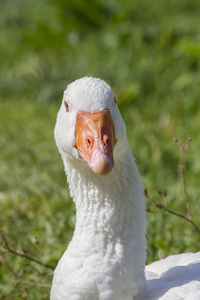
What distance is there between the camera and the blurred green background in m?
3.46

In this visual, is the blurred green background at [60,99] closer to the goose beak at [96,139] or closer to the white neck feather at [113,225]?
the white neck feather at [113,225]

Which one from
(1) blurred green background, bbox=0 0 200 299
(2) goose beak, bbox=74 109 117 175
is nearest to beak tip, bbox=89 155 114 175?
(2) goose beak, bbox=74 109 117 175

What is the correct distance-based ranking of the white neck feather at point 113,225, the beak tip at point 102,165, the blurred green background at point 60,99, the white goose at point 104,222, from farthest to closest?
the blurred green background at point 60,99 < the white neck feather at point 113,225 < the white goose at point 104,222 < the beak tip at point 102,165

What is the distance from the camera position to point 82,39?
26.7ft

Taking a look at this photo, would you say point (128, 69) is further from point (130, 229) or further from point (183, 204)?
point (130, 229)

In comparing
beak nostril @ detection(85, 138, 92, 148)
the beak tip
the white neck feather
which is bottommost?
the white neck feather

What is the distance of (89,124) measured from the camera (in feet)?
6.58

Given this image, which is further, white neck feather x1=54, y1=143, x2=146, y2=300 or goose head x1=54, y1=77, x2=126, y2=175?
white neck feather x1=54, y1=143, x2=146, y2=300

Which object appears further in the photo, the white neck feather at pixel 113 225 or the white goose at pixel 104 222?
the white neck feather at pixel 113 225

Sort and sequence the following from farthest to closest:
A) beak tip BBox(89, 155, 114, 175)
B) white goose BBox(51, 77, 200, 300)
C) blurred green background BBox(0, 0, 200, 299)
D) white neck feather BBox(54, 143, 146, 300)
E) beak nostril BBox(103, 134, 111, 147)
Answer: blurred green background BBox(0, 0, 200, 299) < white neck feather BBox(54, 143, 146, 300) < white goose BBox(51, 77, 200, 300) < beak nostril BBox(103, 134, 111, 147) < beak tip BBox(89, 155, 114, 175)

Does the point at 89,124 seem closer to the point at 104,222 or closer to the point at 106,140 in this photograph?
the point at 106,140

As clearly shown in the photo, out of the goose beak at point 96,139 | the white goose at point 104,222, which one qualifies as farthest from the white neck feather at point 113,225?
the goose beak at point 96,139

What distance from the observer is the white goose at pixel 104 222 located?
6.90 feet

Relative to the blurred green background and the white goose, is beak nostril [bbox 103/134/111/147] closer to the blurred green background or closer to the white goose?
the white goose
